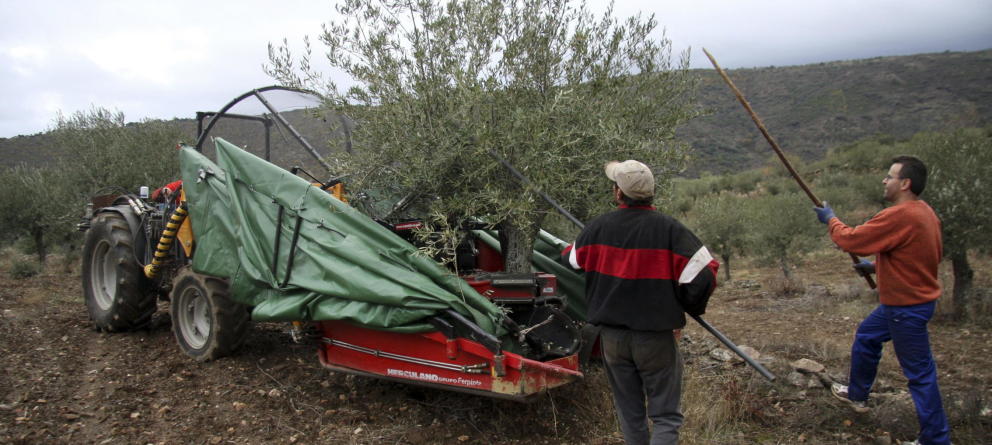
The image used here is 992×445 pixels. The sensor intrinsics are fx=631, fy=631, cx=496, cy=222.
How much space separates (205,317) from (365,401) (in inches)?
78.4

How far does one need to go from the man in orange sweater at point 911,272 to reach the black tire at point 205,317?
4551 millimetres

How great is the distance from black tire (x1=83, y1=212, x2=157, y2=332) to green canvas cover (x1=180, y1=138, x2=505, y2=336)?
61.2 inches

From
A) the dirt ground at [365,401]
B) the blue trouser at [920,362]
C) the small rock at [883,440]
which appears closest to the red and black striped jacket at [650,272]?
the dirt ground at [365,401]

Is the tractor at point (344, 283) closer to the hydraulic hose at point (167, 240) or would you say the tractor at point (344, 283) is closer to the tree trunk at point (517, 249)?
the hydraulic hose at point (167, 240)

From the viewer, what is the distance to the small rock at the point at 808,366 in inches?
192

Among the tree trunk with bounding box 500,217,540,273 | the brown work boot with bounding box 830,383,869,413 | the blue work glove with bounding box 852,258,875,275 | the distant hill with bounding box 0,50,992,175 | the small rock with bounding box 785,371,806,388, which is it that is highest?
the distant hill with bounding box 0,50,992,175

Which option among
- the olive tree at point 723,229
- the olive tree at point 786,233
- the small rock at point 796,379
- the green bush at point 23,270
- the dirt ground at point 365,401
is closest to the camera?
the dirt ground at point 365,401

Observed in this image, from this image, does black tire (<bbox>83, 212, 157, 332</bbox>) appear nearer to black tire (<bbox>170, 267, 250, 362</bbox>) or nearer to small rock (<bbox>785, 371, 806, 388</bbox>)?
black tire (<bbox>170, 267, 250, 362</bbox>)

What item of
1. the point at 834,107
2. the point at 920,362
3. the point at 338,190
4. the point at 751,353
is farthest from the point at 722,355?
the point at 834,107

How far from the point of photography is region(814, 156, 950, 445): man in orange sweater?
366 centimetres

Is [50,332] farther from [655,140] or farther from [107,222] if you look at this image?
[655,140]

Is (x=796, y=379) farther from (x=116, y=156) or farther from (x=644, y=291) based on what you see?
(x=116, y=156)

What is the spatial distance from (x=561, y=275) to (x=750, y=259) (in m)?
11.1

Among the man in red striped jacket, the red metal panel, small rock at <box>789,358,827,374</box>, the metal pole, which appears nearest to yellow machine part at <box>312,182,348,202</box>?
the metal pole
